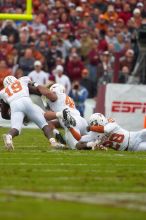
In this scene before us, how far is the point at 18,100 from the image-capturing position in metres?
14.1

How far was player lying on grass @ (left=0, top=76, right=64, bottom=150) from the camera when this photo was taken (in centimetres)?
1398

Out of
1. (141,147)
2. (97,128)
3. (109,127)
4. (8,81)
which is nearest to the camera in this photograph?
(109,127)

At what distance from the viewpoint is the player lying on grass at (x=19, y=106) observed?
14.0 m

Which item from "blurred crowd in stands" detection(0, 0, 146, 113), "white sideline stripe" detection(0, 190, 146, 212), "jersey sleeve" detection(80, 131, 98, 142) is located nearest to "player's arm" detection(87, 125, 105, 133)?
"jersey sleeve" detection(80, 131, 98, 142)

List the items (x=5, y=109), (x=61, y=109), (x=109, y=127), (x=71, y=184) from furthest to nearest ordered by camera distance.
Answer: (x=61, y=109) → (x=5, y=109) → (x=109, y=127) → (x=71, y=184)

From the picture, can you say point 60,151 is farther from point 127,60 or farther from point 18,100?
point 127,60

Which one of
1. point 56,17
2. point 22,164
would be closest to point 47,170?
point 22,164

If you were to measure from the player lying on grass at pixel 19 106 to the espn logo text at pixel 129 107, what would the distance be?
23.1ft

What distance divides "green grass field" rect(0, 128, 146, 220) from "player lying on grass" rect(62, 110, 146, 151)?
27cm

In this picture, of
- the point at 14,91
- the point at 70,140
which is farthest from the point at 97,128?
the point at 14,91

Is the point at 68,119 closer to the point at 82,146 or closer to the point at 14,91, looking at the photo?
the point at 82,146

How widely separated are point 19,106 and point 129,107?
751 cm

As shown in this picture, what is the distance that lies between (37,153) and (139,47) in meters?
9.62

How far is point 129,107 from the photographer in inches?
838
